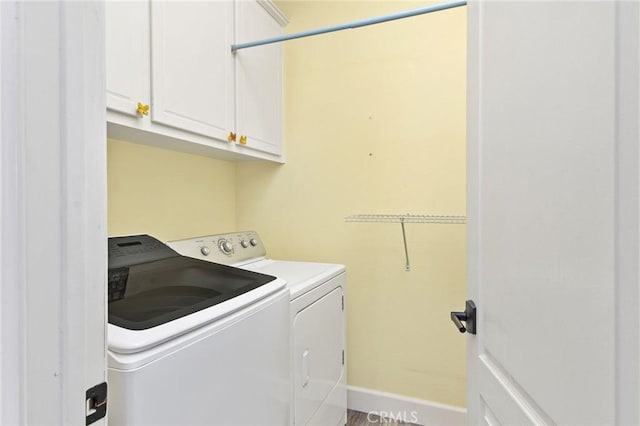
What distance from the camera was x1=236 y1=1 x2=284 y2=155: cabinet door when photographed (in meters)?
1.75

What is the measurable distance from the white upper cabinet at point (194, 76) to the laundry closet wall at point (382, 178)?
0.85 ft

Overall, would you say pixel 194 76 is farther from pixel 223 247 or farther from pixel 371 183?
pixel 371 183

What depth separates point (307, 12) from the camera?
7.16ft

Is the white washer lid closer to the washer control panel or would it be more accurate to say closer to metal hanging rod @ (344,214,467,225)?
the washer control panel

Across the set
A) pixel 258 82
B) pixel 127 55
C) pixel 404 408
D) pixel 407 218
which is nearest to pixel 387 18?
pixel 258 82

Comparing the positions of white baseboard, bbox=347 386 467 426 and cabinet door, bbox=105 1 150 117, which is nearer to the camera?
cabinet door, bbox=105 1 150 117

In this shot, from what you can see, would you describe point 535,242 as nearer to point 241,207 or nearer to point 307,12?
point 241,207

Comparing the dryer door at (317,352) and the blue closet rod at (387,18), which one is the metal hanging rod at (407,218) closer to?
the dryer door at (317,352)

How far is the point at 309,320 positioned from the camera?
1.49 meters

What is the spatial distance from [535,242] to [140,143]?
5.65 ft

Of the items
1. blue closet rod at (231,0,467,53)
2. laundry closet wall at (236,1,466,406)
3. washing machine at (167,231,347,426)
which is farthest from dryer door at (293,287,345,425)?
blue closet rod at (231,0,467,53)

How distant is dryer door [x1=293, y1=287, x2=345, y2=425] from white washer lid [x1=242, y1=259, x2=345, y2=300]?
10 centimetres

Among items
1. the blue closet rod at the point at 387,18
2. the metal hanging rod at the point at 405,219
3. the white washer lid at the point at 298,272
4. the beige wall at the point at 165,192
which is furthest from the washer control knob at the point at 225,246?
the blue closet rod at the point at 387,18

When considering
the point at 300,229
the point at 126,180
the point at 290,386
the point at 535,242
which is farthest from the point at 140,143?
the point at 535,242
